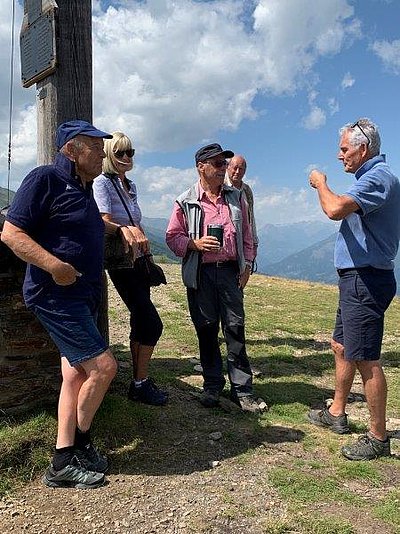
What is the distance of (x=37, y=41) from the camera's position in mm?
5234

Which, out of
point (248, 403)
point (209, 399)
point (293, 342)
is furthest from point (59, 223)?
point (293, 342)

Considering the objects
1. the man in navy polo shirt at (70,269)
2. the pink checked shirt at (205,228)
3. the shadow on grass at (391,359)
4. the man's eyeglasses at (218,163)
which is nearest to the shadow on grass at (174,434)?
the man in navy polo shirt at (70,269)

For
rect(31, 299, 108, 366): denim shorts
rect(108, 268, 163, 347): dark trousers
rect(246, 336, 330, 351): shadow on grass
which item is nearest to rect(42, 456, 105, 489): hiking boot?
rect(31, 299, 108, 366): denim shorts

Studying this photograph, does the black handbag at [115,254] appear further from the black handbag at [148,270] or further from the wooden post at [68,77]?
the wooden post at [68,77]

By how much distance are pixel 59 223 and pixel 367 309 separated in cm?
283

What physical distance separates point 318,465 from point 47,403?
101 inches

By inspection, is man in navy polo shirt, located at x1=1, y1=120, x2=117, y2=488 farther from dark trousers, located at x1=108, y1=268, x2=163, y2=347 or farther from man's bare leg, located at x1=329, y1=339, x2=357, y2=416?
man's bare leg, located at x1=329, y1=339, x2=357, y2=416

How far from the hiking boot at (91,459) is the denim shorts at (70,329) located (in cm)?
79

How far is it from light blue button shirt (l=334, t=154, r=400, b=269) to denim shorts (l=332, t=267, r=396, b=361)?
113 mm

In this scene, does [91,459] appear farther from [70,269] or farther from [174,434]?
[70,269]

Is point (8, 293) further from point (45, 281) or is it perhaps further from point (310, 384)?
point (310, 384)

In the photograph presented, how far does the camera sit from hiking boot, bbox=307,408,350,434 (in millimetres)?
5223

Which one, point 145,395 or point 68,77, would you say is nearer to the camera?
point 68,77

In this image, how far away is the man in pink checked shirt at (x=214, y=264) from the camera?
5578 mm
